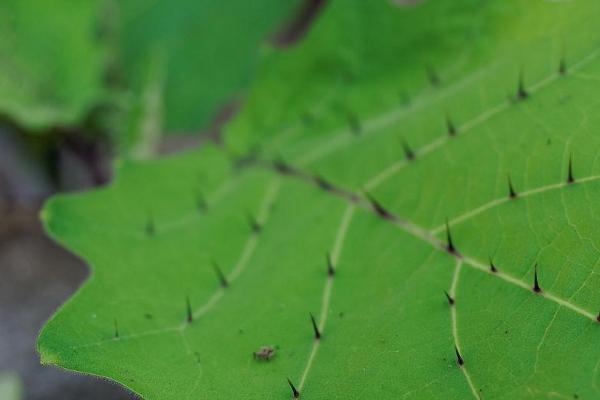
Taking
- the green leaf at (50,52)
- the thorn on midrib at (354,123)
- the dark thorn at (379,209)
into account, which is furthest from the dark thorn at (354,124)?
the green leaf at (50,52)

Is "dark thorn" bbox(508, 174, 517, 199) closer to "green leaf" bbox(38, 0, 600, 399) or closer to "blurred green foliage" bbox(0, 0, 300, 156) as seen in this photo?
"green leaf" bbox(38, 0, 600, 399)

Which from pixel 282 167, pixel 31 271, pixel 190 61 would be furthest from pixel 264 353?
pixel 31 271

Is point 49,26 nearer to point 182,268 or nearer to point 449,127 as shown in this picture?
point 182,268

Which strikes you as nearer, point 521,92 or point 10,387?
point 521,92

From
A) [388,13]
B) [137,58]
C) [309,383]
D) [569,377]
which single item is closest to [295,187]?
[388,13]

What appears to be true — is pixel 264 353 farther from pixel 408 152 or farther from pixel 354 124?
pixel 354 124
